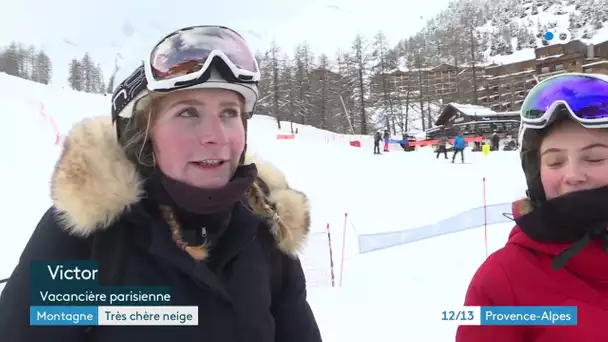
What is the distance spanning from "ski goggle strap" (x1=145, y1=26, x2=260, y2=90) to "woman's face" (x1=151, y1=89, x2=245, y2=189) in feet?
0.23

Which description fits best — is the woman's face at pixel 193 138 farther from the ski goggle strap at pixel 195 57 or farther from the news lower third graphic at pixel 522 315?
the news lower third graphic at pixel 522 315

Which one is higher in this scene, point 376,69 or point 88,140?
point 376,69

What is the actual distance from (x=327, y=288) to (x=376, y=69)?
185 ft

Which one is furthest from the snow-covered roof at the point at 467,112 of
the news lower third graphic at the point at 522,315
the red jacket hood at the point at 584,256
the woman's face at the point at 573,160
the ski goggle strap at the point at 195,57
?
the ski goggle strap at the point at 195,57

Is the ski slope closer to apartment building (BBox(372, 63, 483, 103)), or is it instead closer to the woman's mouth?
the woman's mouth

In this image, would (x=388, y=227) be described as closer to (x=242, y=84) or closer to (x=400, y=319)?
(x=400, y=319)

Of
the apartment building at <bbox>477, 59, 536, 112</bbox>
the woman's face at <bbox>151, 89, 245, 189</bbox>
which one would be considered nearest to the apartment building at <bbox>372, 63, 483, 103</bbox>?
the apartment building at <bbox>477, 59, 536, 112</bbox>

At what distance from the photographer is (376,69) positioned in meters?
60.3

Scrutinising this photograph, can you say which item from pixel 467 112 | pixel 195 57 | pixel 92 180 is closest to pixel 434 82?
pixel 467 112

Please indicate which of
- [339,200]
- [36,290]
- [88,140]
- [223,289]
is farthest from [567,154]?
[339,200]

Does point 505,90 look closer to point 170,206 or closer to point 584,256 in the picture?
point 584,256

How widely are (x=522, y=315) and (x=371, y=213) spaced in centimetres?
1115

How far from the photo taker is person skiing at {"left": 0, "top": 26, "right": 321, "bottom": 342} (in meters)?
1.56

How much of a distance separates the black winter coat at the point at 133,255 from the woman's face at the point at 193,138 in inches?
6.0
